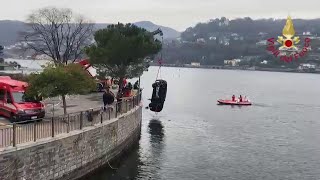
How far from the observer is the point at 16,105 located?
24.3 m

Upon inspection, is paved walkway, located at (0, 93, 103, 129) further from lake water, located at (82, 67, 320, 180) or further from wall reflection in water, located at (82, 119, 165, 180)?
lake water, located at (82, 67, 320, 180)

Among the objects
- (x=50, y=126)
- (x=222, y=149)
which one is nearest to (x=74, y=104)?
(x=222, y=149)

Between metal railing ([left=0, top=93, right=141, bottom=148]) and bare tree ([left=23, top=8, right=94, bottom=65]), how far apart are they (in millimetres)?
39121

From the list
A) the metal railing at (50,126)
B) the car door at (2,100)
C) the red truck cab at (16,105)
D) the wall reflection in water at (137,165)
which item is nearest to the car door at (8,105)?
the red truck cab at (16,105)

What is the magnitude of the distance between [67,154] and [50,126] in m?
1.44

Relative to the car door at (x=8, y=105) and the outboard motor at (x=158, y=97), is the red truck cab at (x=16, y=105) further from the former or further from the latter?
the outboard motor at (x=158, y=97)

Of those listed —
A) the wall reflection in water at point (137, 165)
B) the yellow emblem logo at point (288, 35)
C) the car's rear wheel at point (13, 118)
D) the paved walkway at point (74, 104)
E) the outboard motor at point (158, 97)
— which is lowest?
the wall reflection in water at point (137, 165)

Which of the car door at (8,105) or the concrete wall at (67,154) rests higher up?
the car door at (8,105)

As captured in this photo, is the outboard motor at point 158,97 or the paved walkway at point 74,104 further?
the outboard motor at point 158,97

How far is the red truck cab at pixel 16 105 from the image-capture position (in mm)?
23922

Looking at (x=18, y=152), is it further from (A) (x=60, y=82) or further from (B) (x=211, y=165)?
(B) (x=211, y=165)

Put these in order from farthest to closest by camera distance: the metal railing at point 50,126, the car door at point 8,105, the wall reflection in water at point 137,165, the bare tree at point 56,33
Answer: the bare tree at point 56,33 → the wall reflection in water at point 137,165 → the car door at point 8,105 → the metal railing at point 50,126

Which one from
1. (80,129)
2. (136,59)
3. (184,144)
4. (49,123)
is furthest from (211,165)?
(136,59)

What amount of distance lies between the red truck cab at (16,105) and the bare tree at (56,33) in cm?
3931
